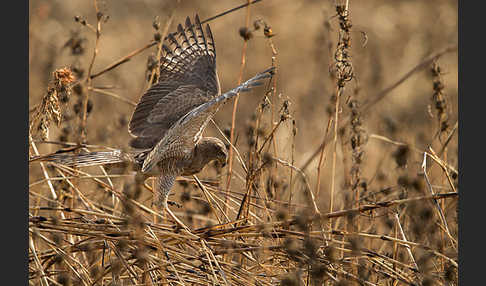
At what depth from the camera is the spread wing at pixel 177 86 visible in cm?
416

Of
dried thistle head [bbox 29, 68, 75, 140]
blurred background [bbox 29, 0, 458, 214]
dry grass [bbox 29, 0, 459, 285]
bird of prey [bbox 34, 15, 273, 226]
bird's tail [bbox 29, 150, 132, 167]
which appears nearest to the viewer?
dry grass [bbox 29, 0, 459, 285]

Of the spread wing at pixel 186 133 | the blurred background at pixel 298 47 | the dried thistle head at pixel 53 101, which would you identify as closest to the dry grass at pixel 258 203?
the dried thistle head at pixel 53 101

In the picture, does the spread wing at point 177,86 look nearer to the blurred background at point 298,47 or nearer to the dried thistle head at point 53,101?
the dried thistle head at point 53,101

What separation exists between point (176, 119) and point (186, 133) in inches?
14.9

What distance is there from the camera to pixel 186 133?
3.82 meters

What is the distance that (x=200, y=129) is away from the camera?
12.8 ft

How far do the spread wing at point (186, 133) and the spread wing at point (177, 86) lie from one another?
0.19m

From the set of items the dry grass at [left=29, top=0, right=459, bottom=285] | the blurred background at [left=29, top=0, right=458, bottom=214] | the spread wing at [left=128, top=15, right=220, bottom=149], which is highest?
the blurred background at [left=29, top=0, right=458, bottom=214]

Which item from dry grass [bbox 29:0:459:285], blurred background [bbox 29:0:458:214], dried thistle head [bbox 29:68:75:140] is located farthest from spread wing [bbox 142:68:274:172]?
blurred background [bbox 29:0:458:214]

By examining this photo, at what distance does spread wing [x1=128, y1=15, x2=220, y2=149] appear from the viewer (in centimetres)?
416

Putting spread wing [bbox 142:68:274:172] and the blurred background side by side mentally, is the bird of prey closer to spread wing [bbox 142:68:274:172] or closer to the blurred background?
spread wing [bbox 142:68:274:172]

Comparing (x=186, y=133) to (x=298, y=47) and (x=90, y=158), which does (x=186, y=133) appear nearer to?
(x=90, y=158)

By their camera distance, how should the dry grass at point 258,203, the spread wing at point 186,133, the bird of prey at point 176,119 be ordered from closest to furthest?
the dry grass at point 258,203, the spread wing at point 186,133, the bird of prey at point 176,119

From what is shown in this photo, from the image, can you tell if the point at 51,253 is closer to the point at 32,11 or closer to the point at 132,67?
the point at 32,11
